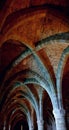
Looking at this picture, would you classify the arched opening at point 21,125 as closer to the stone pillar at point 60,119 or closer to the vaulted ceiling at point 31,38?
the vaulted ceiling at point 31,38

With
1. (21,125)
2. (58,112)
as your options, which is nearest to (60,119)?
(58,112)

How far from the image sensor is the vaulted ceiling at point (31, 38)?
7.38 m

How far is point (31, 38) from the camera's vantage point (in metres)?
9.46

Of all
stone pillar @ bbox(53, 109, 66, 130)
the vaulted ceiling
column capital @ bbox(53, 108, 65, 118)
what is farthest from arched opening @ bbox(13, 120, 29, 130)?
stone pillar @ bbox(53, 109, 66, 130)

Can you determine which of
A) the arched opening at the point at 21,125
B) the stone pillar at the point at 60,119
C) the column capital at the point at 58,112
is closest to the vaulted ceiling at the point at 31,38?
the column capital at the point at 58,112

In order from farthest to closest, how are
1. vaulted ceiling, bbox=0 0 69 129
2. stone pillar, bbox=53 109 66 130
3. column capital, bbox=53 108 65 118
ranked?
1. column capital, bbox=53 108 65 118
2. stone pillar, bbox=53 109 66 130
3. vaulted ceiling, bbox=0 0 69 129

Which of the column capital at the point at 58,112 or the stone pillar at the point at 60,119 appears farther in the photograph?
the column capital at the point at 58,112

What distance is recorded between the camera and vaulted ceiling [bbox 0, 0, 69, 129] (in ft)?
24.2

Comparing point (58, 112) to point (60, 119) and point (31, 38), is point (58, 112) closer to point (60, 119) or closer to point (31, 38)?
point (60, 119)

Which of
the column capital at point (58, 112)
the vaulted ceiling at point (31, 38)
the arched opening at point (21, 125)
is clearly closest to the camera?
the vaulted ceiling at point (31, 38)

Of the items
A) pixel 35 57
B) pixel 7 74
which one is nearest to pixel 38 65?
pixel 35 57

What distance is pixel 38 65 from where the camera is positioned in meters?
10.9

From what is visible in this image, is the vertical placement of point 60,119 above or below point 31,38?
below

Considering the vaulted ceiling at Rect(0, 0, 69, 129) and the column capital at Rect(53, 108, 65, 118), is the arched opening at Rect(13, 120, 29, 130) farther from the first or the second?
the column capital at Rect(53, 108, 65, 118)
